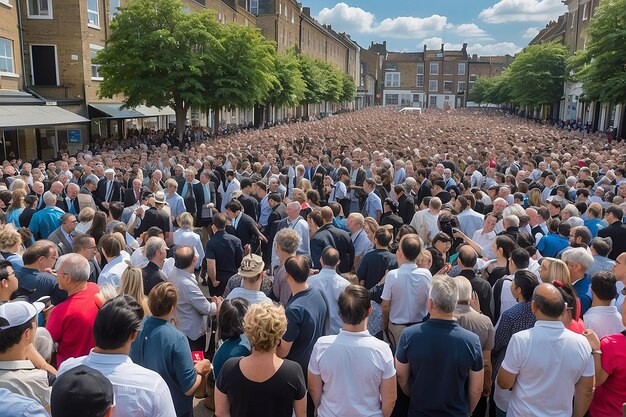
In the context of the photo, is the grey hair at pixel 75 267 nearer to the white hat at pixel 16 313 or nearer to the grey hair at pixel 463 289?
the white hat at pixel 16 313

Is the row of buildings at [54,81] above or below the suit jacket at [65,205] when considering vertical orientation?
above

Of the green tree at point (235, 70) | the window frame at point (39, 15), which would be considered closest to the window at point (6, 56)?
the window frame at point (39, 15)

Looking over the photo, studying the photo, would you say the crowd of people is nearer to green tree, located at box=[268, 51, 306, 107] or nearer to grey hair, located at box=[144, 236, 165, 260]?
grey hair, located at box=[144, 236, 165, 260]

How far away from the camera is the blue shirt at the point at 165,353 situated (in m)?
3.60

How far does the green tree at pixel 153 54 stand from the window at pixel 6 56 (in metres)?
3.47

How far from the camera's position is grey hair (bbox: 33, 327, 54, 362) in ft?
11.7

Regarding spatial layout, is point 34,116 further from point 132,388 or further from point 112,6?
point 132,388

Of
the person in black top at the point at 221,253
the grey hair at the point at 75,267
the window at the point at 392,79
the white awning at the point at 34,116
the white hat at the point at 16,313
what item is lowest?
the person in black top at the point at 221,253

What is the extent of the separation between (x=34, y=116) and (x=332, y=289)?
18.9m

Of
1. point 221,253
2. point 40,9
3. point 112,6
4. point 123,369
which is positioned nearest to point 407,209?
point 221,253

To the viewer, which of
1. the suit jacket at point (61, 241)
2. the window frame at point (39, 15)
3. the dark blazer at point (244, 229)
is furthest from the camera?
the window frame at point (39, 15)

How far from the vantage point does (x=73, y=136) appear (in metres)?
24.9

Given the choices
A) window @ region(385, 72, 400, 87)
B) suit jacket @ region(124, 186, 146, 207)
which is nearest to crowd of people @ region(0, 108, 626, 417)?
suit jacket @ region(124, 186, 146, 207)

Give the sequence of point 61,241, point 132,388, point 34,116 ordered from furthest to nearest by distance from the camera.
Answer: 1. point 34,116
2. point 61,241
3. point 132,388
